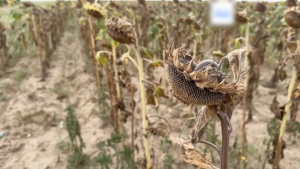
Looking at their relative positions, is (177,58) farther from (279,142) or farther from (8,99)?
(8,99)

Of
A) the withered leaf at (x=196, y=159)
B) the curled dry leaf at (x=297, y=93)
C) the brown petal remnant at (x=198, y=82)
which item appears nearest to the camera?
the brown petal remnant at (x=198, y=82)

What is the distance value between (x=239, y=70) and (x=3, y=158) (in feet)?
11.3

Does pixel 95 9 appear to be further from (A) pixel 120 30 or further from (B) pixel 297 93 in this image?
(B) pixel 297 93

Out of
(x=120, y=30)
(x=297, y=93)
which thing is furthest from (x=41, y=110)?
(x=297, y=93)

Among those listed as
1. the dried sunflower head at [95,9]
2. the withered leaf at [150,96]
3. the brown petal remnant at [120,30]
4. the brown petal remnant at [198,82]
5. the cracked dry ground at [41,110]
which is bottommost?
the cracked dry ground at [41,110]

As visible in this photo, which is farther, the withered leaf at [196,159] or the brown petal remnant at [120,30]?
the brown petal remnant at [120,30]

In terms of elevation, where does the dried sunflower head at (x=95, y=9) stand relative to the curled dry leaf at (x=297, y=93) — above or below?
above

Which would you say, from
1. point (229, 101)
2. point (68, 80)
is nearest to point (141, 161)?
point (229, 101)

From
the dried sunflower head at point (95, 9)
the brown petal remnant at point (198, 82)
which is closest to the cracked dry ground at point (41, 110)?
the dried sunflower head at point (95, 9)

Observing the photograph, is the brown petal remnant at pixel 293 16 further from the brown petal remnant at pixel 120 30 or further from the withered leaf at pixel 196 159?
the withered leaf at pixel 196 159

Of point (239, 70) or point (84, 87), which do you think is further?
point (84, 87)

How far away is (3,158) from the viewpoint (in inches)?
140

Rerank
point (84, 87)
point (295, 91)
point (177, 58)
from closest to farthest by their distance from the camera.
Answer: point (177, 58) → point (295, 91) → point (84, 87)

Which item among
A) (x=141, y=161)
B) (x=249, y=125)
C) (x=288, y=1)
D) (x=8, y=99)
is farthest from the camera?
(x=8, y=99)
